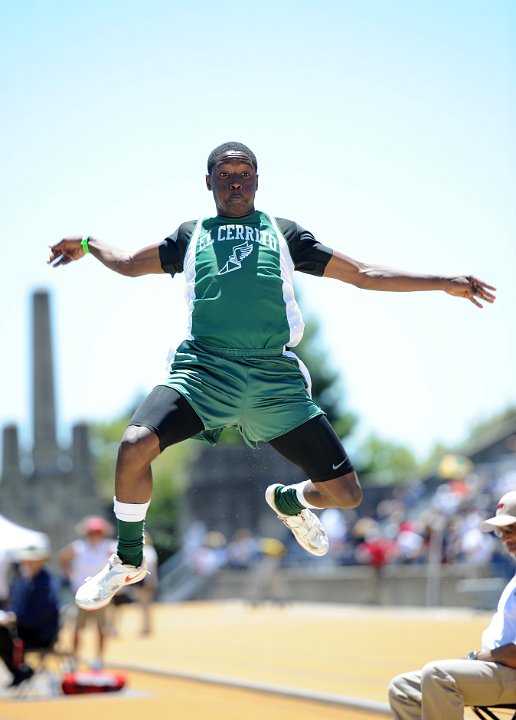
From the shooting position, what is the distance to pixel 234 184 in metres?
6.14

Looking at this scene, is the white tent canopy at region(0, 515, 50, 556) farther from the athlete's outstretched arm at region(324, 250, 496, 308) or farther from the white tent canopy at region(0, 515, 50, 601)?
the athlete's outstretched arm at region(324, 250, 496, 308)

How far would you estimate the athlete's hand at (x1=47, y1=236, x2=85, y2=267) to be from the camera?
6590 millimetres

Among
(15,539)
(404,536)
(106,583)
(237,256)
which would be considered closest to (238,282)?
(237,256)

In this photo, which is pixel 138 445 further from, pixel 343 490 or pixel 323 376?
pixel 323 376

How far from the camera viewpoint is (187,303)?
6215 mm

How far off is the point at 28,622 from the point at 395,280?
318 inches

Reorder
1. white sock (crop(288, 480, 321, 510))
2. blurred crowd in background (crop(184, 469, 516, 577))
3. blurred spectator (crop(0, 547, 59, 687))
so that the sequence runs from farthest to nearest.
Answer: blurred crowd in background (crop(184, 469, 516, 577)), blurred spectator (crop(0, 547, 59, 687)), white sock (crop(288, 480, 321, 510))

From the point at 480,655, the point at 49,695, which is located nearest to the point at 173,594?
the point at 49,695

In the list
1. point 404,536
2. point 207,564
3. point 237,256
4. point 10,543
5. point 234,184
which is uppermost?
point 234,184

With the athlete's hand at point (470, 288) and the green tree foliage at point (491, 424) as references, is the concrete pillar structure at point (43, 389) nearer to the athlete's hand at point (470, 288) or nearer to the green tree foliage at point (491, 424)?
the athlete's hand at point (470, 288)

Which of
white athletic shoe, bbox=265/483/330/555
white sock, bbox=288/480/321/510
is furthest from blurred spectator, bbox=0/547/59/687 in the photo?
white sock, bbox=288/480/321/510

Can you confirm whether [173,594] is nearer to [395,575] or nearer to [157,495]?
[395,575]

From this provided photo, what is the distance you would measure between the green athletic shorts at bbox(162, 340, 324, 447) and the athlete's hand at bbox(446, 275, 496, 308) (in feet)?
2.96

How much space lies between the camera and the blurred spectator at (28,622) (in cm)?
1306
